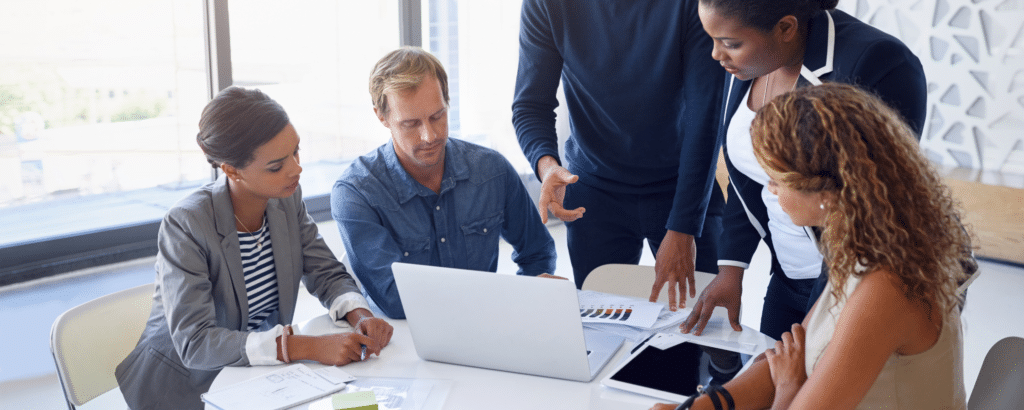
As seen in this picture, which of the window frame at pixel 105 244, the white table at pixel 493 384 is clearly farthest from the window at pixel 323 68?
the white table at pixel 493 384

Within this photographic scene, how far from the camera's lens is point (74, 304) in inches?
114

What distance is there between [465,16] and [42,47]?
215 centimetres

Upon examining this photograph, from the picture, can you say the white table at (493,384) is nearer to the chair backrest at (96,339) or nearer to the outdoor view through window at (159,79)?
the chair backrest at (96,339)

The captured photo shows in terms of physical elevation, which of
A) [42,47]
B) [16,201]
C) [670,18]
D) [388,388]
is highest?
[670,18]

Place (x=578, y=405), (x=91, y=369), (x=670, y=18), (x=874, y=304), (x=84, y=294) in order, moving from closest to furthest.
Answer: (x=874, y=304)
(x=578, y=405)
(x=91, y=369)
(x=670, y=18)
(x=84, y=294)

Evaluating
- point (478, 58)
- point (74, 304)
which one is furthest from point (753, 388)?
point (478, 58)

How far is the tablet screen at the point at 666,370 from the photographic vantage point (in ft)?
4.17

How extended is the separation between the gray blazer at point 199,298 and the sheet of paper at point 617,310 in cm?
52

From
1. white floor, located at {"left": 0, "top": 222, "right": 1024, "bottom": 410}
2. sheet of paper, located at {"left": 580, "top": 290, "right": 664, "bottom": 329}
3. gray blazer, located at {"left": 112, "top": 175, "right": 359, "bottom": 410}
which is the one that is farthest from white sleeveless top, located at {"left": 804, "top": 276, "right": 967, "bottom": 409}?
white floor, located at {"left": 0, "top": 222, "right": 1024, "bottom": 410}

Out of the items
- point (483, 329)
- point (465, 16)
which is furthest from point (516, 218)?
point (465, 16)

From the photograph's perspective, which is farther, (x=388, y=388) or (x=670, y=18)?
(x=670, y=18)

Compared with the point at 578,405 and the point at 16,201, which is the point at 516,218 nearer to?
the point at 578,405

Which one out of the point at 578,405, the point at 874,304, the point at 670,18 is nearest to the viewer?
the point at 874,304

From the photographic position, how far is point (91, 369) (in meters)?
1.60
